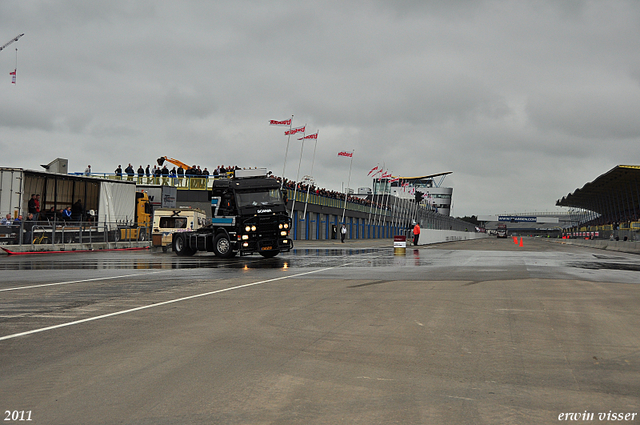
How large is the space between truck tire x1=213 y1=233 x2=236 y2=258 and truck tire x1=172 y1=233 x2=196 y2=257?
2512 millimetres

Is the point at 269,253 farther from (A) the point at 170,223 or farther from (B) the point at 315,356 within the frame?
(B) the point at 315,356

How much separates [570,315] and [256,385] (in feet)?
19.3

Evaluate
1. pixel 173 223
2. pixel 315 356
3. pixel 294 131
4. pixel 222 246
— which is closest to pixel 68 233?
pixel 173 223

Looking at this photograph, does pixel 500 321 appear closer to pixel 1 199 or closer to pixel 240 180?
pixel 240 180

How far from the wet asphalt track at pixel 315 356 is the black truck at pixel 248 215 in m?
12.2

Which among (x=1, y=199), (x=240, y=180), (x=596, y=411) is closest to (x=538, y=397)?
(x=596, y=411)

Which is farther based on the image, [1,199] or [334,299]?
[1,199]

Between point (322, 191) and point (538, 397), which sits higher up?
point (322, 191)

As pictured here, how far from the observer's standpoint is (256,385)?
5.03 meters

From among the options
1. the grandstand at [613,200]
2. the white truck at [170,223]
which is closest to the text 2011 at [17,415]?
the white truck at [170,223]

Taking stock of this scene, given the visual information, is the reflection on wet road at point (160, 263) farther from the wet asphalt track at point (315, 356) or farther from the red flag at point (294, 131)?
the red flag at point (294, 131)

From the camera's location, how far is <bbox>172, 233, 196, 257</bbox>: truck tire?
2686 centimetres

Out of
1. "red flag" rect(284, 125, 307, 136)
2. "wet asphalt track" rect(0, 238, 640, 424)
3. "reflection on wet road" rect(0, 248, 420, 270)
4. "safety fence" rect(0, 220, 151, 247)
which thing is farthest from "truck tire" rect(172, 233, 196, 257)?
"red flag" rect(284, 125, 307, 136)

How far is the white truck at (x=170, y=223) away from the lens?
111ft
